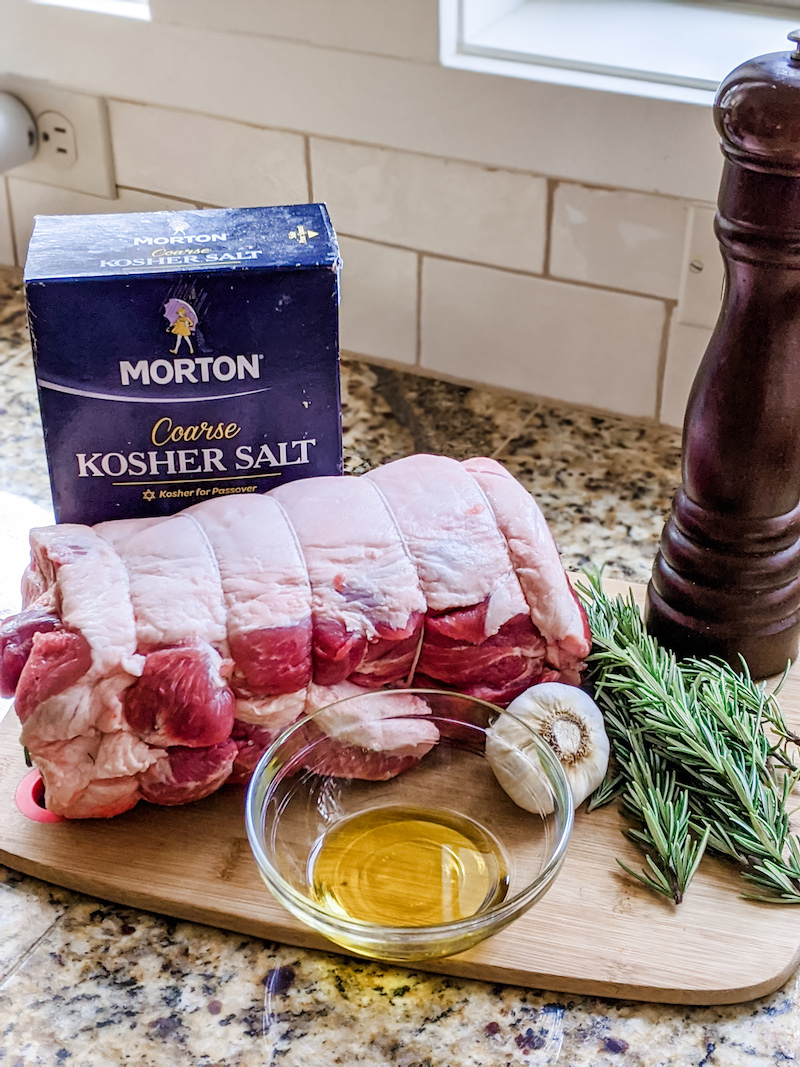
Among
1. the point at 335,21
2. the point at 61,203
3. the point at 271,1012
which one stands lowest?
the point at 271,1012

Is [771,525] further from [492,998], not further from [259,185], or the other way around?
[259,185]

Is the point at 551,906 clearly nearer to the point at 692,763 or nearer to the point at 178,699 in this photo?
the point at 692,763

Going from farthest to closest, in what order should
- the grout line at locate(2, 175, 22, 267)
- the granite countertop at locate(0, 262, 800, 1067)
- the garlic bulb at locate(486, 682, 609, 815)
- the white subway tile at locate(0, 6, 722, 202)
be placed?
the grout line at locate(2, 175, 22, 267), the white subway tile at locate(0, 6, 722, 202), the garlic bulb at locate(486, 682, 609, 815), the granite countertop at locate(0, 262, 800, 1067)

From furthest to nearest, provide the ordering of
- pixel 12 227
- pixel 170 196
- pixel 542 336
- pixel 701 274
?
pixel 12 227 → pixel 170 196 → pixel 542 336 → pixel 701 274

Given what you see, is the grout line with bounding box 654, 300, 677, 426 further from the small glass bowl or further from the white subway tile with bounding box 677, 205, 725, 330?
the small glass bowl

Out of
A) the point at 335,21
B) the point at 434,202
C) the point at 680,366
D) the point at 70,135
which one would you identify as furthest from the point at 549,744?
the point at 70,135

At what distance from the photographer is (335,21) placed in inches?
44.1

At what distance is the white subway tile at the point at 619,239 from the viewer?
1.07 metres

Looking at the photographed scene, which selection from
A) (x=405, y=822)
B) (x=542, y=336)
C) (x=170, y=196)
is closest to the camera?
(x=405, y=822)

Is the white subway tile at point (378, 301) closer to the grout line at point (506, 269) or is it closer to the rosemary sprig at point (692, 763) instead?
the grout line at point (506, 269)

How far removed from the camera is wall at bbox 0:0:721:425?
1073 mm

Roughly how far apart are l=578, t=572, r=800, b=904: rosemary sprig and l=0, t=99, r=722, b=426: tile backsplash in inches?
14.9

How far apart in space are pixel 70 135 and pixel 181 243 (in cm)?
61

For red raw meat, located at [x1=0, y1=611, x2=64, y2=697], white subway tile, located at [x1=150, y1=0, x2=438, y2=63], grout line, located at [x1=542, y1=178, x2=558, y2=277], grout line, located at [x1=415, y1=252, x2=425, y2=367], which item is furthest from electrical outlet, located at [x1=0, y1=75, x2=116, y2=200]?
red raw meat, located at [x1=0, y1=611, x2=64, y2=697]
